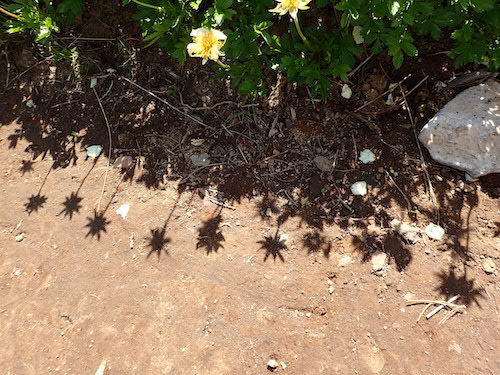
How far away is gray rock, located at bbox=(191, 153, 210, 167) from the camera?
2.93 m

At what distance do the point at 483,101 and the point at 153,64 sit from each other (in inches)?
93.9

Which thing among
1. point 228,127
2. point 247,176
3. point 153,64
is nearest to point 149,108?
point 153,64

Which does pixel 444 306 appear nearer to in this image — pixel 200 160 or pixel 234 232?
pixel 234 232

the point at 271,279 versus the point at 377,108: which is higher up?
the point at 377,108

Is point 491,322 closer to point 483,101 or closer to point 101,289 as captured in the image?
point 483,101

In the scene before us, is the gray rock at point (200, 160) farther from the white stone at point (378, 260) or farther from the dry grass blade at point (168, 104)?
the white stone at point (378, 260)

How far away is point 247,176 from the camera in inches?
112

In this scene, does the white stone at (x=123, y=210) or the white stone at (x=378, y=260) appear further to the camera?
the white stone at (x=123, y=210)

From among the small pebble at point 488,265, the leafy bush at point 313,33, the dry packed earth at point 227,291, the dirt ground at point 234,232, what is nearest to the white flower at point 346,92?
the dirt ground at point 234,232

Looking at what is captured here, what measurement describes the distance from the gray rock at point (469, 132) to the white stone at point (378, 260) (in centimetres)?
75

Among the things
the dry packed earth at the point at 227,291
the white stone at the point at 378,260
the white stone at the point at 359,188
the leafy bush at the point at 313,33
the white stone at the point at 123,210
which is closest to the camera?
the leafy bush at the point at 313,33

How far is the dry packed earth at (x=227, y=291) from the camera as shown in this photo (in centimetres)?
230

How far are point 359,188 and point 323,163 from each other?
0.29 m

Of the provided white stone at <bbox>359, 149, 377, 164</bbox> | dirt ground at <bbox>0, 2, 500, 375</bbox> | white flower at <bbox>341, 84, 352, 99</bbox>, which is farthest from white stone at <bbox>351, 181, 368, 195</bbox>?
white flower at <bbox>341, 84, 352, 99</bbox>
